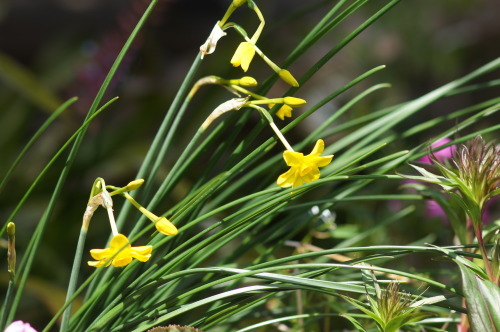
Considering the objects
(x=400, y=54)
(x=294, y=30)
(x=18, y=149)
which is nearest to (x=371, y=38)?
(x=400, y=54)

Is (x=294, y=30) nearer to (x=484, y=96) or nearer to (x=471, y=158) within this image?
(x=484, y=96)

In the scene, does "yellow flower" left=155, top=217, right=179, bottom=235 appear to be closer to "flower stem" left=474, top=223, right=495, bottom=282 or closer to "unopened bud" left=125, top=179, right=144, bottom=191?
"unopened bud" left=125, top=179, right=144, bottom=191

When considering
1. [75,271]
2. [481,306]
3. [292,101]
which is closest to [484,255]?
[481,306]

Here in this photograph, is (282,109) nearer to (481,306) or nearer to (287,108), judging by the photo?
(287,108)

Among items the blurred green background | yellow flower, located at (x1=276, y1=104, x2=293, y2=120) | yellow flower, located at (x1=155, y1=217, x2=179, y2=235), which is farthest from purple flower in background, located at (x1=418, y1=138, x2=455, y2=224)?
yellow flower, located at (x1=155, y1=217, x2=179, y2=235)

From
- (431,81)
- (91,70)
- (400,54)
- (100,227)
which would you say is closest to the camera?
(91,70)

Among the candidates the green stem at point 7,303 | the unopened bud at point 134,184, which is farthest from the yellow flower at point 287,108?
the green stem at point 7,303
